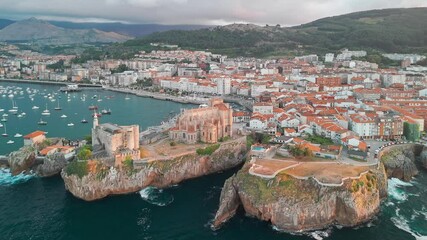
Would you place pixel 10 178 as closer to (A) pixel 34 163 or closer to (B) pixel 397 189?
(A) pixel 34 163

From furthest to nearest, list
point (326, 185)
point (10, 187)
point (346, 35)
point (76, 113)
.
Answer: point (346, 35) < point (76, 113) < point (10, 187) < point (326, 185)

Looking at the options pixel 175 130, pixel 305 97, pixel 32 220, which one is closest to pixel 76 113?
pixel 175 130

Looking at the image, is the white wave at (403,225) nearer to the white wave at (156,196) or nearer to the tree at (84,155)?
the white wave at (156,196)

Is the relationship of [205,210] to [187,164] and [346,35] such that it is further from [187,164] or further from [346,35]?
[346,35]

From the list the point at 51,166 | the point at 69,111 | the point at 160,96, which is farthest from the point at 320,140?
the point at 160,96

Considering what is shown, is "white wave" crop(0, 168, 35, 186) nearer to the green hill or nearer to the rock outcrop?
the rock outcrop
